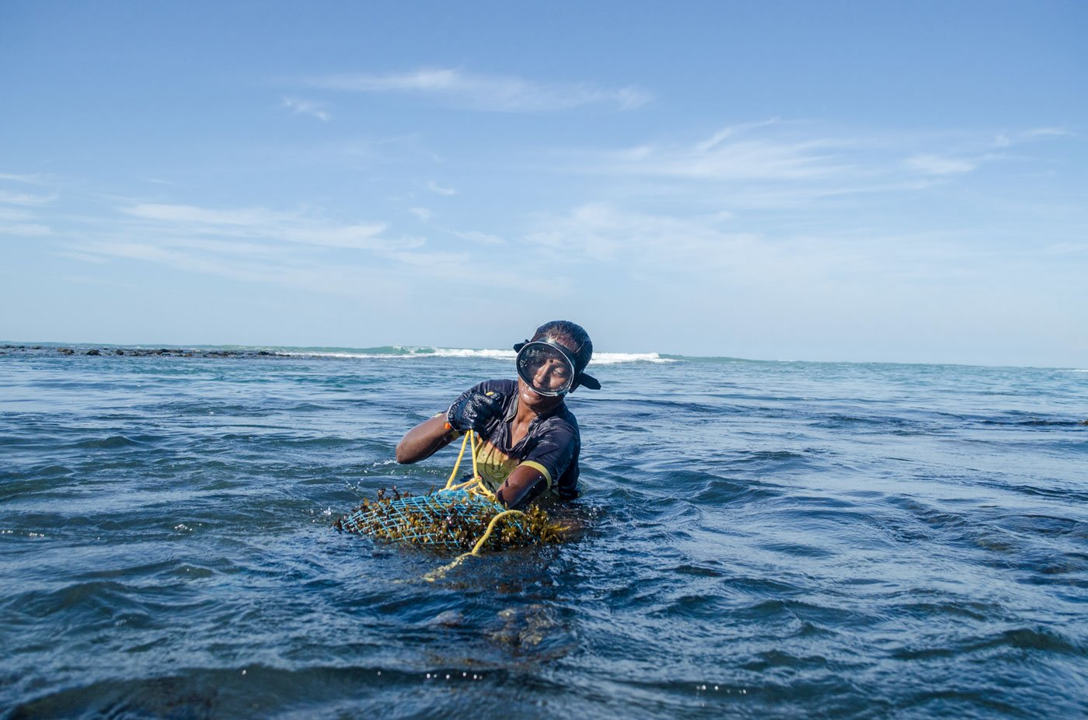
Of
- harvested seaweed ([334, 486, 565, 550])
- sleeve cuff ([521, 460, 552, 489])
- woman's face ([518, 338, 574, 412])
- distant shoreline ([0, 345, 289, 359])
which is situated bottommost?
harvested seaweed ([334, 486, 565, 550])

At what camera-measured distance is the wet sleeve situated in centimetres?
464

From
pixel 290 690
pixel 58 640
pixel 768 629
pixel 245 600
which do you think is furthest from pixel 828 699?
pixel 58 640

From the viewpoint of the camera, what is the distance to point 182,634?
3070 mm

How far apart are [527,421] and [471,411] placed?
426mm

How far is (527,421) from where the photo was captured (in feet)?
17.1

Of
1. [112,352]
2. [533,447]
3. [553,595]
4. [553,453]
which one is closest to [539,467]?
[553,453]

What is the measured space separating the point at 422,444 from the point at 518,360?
0.91m

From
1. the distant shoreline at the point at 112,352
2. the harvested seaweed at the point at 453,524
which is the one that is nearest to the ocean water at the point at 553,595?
the harvested seaweed at the point at 453,524

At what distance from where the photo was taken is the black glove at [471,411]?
4.98 meters

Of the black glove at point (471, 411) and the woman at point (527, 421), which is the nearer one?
the woman at point (527, 421)

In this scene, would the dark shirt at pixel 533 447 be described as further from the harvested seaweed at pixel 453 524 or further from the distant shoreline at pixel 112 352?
the distant shoreline at pixel 112 352

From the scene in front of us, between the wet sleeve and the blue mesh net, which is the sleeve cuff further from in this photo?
the blue mesh net

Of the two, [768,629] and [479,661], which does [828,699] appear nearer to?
[768,629]

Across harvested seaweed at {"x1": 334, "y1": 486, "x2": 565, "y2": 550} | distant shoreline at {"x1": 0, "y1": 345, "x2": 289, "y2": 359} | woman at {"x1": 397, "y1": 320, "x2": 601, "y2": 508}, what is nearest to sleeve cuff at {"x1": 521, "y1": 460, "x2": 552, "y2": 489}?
woman at {"x1": 397, "y1": 320, "x2": 601, "y2": 508}
